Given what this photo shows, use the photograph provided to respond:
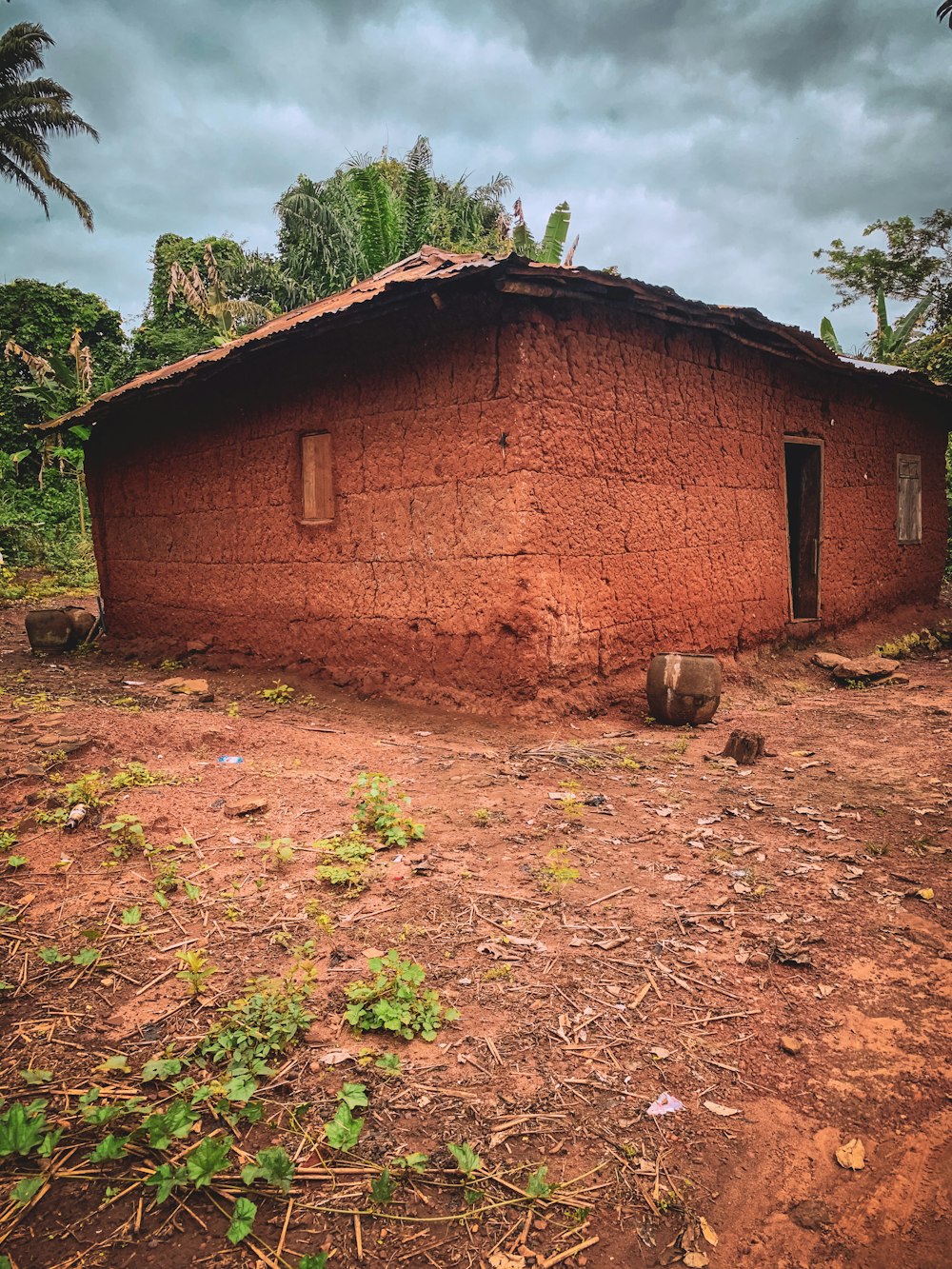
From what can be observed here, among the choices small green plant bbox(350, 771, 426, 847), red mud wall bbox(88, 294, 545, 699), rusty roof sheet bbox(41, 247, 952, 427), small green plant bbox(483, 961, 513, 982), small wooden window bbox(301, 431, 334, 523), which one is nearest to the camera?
small green plant bbox(483, 961, 513, 982)

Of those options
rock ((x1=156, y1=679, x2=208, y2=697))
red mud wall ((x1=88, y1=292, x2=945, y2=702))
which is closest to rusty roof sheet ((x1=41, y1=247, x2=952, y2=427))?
red mud wall ((x1=88, y1=292, x2=945, y2=702))

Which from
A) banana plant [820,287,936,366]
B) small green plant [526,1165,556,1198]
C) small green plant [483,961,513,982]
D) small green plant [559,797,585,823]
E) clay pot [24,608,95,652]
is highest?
banana plant [820,287,936,366]

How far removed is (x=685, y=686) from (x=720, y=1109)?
4068mm

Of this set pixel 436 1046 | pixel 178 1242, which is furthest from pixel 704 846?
pixel 178 1242

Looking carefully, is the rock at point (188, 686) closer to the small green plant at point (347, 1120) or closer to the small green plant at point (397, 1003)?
the small green plant at point (397, 1003)

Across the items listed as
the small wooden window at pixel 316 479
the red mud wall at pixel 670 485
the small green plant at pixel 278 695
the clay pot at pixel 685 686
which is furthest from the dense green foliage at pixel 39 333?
the clay pot at pixel 685 686

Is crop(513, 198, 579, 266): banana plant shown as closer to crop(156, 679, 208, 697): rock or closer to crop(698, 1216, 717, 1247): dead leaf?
crop(156, 679, 208, 697): rock

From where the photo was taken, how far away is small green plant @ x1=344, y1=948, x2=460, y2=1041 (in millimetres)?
2332

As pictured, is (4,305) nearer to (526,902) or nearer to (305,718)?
(305,718)

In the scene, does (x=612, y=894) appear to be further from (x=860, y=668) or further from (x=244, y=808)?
(x=860, y=668)

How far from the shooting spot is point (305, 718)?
6230mm

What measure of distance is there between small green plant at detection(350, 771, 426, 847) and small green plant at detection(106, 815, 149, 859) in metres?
1.01

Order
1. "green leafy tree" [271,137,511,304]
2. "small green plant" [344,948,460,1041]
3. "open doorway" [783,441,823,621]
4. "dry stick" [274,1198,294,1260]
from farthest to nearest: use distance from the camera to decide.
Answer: "green leafy tree" [271,137,511,304] < "open doorway" [783,441,823,621] < "small green plant" [344,948,460,1041] < "dry stick" [274,1198,294,1260]

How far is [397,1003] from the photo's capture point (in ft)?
7.91
